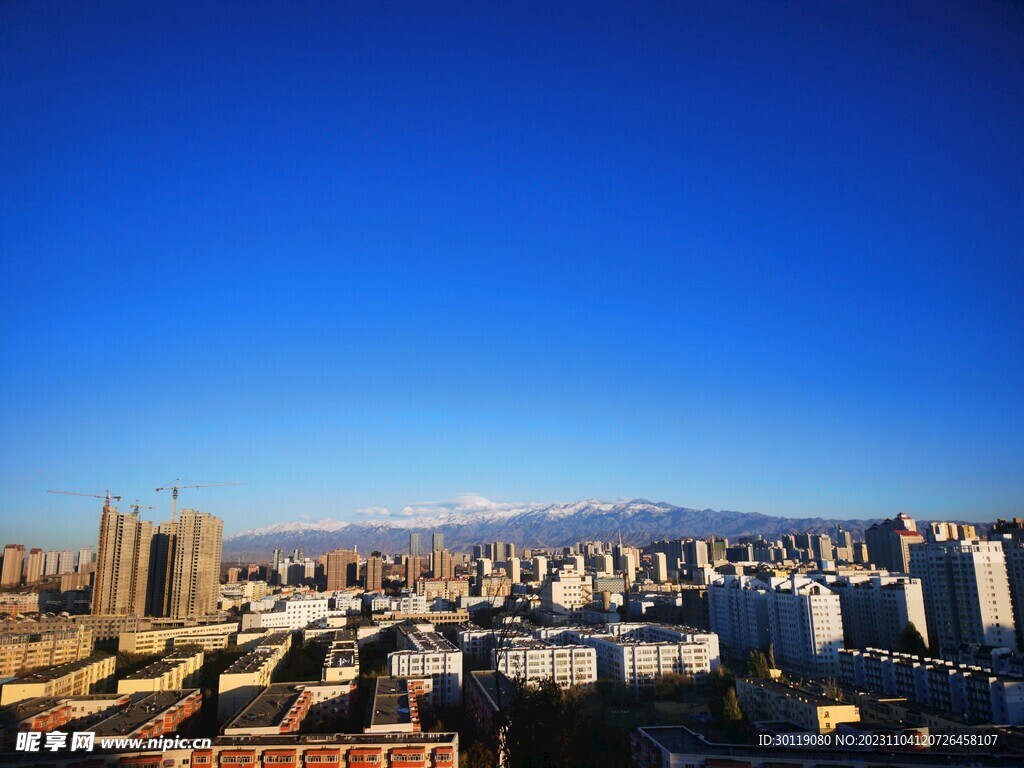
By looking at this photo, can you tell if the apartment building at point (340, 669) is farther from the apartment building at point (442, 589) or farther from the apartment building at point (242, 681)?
the apartment building at point (442, 589)

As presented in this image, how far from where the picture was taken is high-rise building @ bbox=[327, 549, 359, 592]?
83.4 feet

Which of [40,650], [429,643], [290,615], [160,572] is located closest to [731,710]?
[429,643]

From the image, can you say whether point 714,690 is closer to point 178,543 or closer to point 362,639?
point 362,639

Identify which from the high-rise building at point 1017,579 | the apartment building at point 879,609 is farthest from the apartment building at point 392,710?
the high-rise building at point 1017,579

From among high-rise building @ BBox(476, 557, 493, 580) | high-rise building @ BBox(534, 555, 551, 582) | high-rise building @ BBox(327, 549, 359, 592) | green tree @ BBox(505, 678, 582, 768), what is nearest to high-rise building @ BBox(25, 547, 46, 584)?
high-rise building @ BBox(327, 549, 359, 592)

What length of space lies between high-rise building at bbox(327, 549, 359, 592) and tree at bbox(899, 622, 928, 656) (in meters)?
18.9

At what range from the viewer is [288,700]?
6.79 meters

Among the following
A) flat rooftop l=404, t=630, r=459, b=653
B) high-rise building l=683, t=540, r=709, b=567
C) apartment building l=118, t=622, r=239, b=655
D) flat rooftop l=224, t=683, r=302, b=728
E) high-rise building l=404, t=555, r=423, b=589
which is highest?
high-rise building l=683, t=540, r=709, b=567

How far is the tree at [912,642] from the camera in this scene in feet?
31.4

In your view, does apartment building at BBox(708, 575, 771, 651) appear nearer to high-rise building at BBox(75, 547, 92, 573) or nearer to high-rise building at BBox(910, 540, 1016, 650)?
high-rise building at BBox(910, 540, 1016, 650)

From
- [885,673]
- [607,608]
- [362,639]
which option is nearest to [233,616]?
[362,639]

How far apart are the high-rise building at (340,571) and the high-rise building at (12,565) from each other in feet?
31.3

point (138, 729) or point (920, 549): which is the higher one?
point (920, 549)

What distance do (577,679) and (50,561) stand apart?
84.7ft
